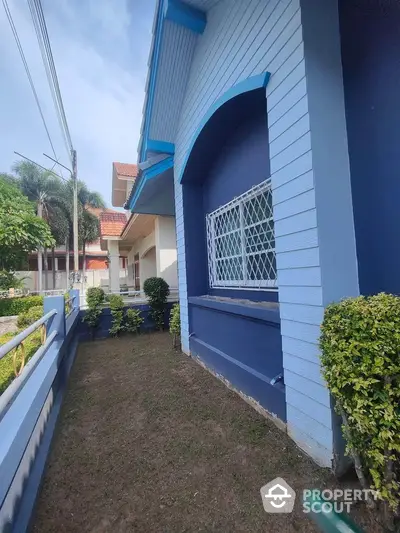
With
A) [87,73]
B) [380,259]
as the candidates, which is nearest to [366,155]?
[380,259]

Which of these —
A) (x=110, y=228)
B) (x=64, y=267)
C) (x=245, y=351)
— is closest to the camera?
(x=245, y=351)

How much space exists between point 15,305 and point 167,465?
1110 cm

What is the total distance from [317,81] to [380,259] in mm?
1423

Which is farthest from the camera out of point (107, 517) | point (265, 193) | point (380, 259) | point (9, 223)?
point (9, 223)

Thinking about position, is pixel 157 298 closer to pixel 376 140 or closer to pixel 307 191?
pixel 307 191

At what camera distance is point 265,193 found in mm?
3068

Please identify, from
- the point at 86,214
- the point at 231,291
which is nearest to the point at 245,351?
the point at 231,291

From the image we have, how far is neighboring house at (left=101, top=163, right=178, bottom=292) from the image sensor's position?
25.8 ft

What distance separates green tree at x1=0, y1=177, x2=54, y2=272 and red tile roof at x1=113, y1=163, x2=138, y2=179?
406 cm

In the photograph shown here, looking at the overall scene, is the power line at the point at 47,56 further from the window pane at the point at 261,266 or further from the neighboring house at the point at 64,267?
the neighboring house at the point at 64,267

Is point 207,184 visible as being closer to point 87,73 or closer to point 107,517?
point 107,517

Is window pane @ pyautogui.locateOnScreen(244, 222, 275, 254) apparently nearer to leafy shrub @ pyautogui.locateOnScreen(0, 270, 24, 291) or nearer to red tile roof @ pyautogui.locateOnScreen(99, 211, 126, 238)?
red tile roof @ pyautogui.locateOnScreen(99, 211, 126, 238)

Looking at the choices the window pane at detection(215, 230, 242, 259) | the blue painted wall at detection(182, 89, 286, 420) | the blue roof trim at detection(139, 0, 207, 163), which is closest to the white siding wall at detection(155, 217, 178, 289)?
the blue painted wall at detection(182, 89, 286, 420)

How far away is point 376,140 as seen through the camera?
203 cm
